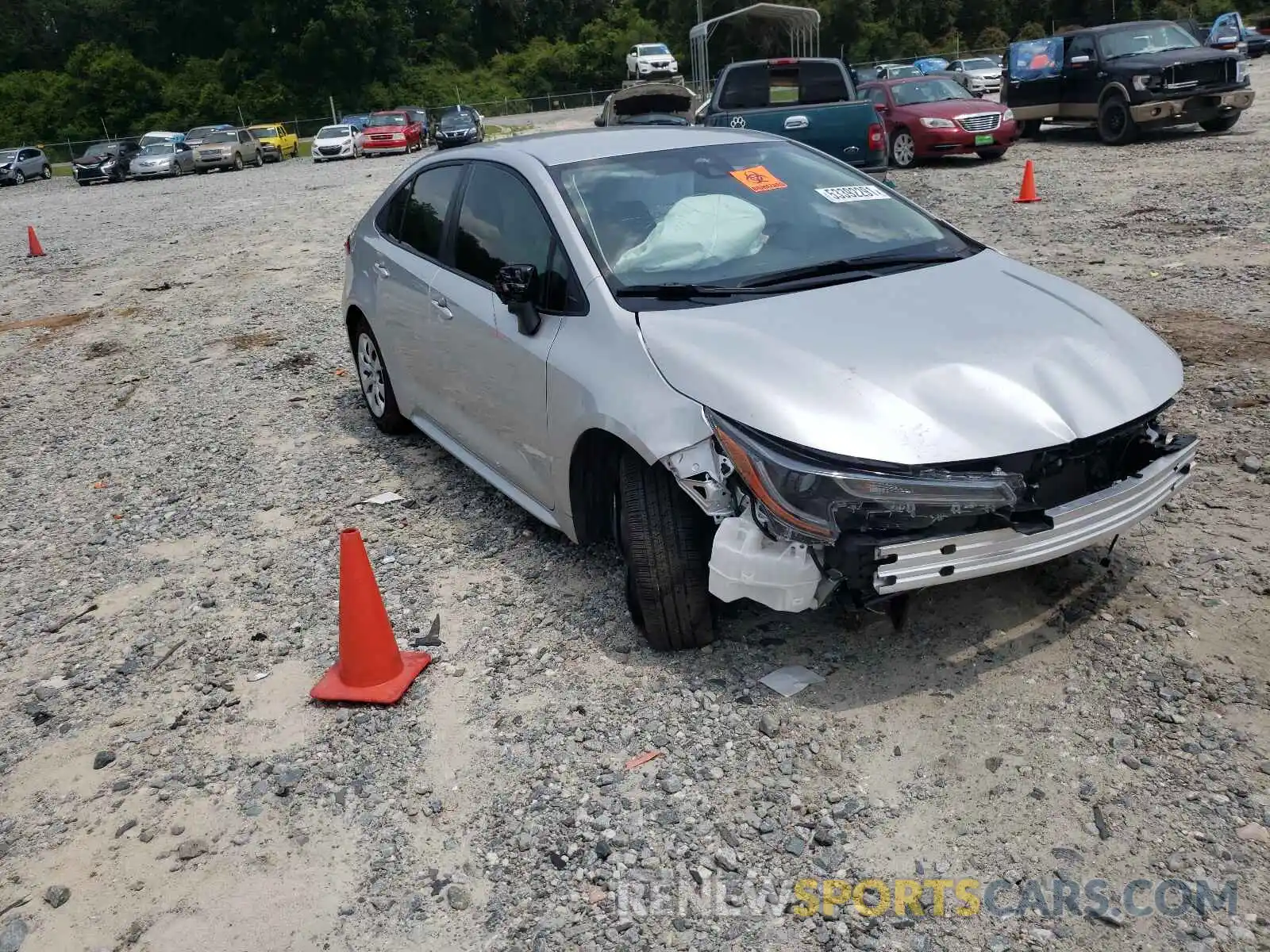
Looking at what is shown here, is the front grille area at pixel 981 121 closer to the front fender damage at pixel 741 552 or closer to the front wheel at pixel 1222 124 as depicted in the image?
the front wheel at pixel 1222 124

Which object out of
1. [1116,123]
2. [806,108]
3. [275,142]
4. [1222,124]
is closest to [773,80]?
Answer: [806,108]

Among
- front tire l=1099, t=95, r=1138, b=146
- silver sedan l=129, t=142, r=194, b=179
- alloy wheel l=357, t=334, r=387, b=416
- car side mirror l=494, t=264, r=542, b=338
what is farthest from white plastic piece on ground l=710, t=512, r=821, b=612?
silver sedan l=129, t=142, r=194, b=179

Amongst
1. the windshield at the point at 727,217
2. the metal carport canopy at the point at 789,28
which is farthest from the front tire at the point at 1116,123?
the windshield at the point at 727,217

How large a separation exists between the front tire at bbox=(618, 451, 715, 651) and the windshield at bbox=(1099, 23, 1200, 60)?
682 inches

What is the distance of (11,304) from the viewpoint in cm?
1280

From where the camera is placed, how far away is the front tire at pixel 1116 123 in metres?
17.1

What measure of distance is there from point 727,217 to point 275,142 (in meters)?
42.9

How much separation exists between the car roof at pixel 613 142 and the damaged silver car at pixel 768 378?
0.07ft

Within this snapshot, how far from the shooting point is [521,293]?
4.13 m

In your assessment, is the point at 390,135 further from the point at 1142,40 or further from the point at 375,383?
the point at 375,383

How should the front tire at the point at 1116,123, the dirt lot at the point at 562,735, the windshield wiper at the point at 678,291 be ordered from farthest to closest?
the front tire at the point at 1116,123, the windshield wiper at the point at 678,291, the dirt lot at the point at 562,735

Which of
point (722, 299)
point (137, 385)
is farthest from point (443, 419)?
point (137, 385)

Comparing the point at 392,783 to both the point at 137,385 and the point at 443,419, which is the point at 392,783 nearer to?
the point at 443,419

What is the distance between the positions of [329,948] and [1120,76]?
1839 centimetres
